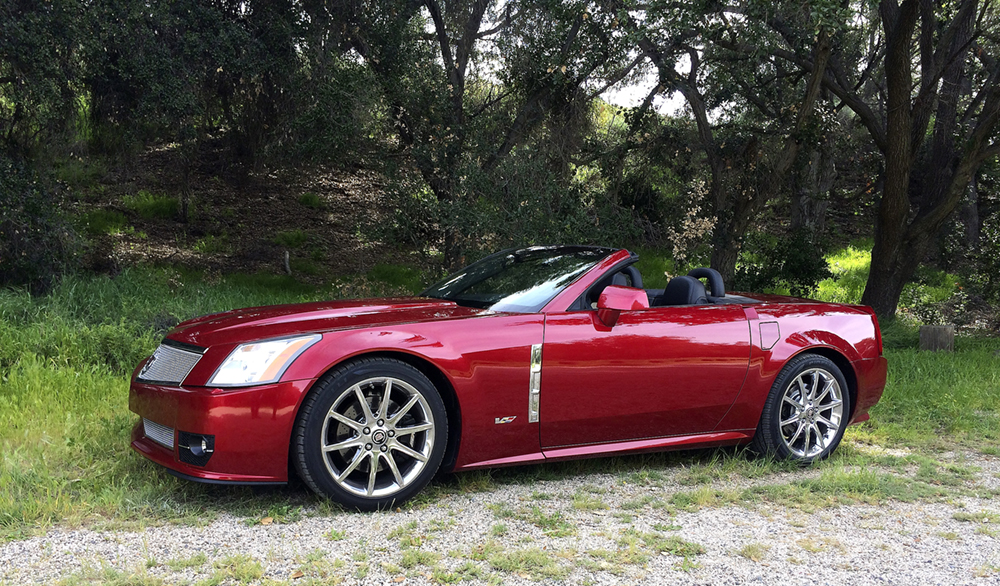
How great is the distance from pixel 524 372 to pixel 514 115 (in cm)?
843

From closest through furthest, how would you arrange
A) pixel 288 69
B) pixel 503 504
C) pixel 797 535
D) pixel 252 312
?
pixel 797 535, pixel 503 504, pixel 252 312, pixel 288 69

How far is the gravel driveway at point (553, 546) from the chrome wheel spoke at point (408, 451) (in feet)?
0.86

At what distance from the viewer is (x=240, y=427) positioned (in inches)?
150

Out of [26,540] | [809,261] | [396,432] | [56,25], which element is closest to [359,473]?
[396,432]

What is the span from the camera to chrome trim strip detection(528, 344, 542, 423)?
4.38m

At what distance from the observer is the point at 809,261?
14188 mm

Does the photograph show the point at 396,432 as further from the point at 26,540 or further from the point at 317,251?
the point at 317,251

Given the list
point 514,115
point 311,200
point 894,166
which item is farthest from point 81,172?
point 894,166

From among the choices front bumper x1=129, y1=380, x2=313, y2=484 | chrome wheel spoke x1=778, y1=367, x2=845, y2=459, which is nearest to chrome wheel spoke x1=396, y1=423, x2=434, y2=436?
front bumper x1=129, y1=380, x2=313, y2=484

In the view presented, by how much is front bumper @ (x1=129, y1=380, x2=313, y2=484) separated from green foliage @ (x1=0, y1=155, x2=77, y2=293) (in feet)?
23.7

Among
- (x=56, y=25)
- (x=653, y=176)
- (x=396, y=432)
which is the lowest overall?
(x=396, y=432)

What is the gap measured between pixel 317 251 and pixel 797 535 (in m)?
14.2

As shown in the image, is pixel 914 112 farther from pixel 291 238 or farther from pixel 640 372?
pixel 291 238

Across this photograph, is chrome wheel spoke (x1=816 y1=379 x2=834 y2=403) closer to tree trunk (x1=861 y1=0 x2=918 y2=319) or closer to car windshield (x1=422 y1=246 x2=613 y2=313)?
car windshield (x1=422 y1=246 x2=613 y2=313)
